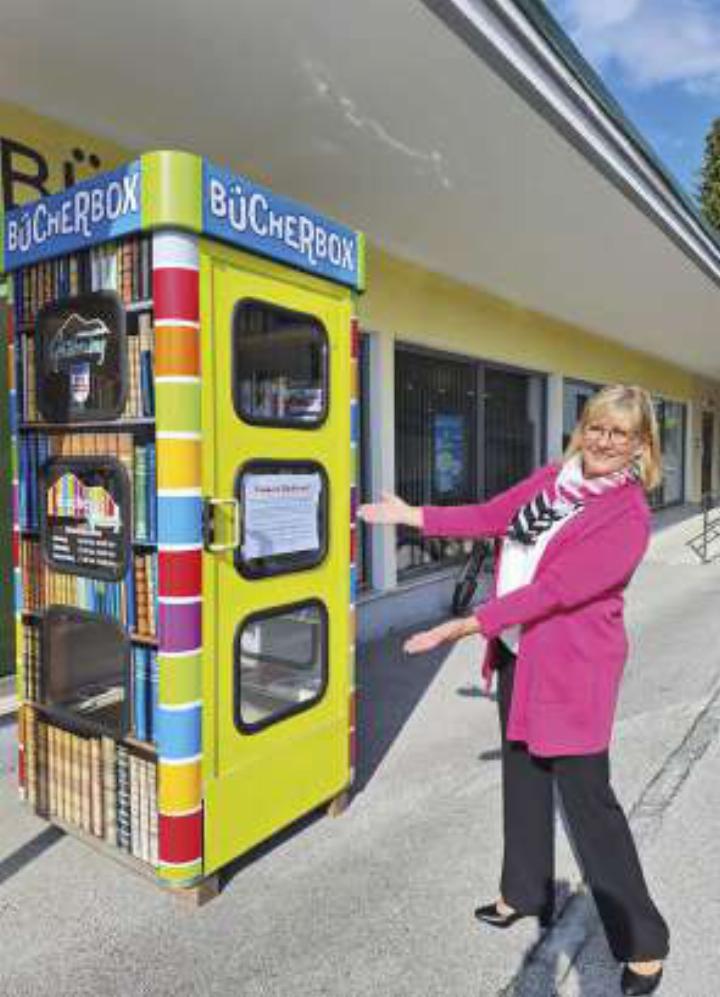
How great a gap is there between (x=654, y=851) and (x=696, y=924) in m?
0.44

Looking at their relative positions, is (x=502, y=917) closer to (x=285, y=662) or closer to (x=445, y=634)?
(x=445, y=634)

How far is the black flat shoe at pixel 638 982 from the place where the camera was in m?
2.11

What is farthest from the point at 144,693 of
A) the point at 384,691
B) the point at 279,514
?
the point at 384,691

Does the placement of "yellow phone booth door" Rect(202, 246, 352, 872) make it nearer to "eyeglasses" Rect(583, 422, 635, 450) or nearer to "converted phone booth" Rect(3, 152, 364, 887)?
"converted phone booth" Rect(3, 152, 364, 887)

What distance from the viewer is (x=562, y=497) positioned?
7.06 ft

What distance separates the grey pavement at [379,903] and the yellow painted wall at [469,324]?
3665 mm

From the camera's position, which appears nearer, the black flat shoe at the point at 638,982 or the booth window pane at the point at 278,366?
the black flat shoe at the point at 638,982

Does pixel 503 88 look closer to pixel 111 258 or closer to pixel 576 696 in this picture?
pixel 111 258

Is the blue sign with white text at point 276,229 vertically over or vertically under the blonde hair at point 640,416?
over

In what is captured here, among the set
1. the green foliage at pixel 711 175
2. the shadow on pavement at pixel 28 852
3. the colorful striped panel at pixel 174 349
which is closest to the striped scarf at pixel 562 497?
the colorful striped panel at pixel 174 349

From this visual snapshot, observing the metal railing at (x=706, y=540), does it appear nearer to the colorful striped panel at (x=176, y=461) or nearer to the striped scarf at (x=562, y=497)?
the striped scarf at (x=562, y=497)

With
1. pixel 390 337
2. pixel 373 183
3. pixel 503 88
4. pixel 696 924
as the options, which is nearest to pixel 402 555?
pixel 390 337

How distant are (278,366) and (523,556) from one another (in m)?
1.12

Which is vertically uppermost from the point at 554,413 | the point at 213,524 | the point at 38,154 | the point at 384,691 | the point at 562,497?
the point at 38,154
